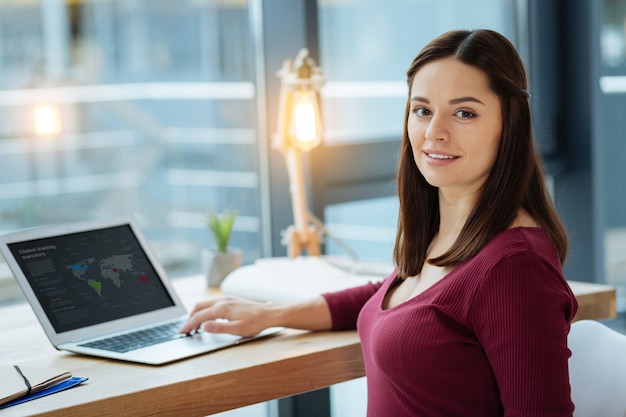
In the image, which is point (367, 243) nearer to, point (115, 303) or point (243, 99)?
point (243, 99)

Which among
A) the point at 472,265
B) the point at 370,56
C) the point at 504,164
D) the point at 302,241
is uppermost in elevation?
the point at 370,56

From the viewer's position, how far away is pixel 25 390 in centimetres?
149

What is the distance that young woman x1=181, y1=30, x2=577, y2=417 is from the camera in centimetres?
130

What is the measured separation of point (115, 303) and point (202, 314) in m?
0.20

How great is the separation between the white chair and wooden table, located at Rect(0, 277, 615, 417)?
0.42 meters

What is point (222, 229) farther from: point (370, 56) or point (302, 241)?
point (370, 56)

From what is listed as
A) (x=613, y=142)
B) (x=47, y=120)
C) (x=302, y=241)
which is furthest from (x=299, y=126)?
(x=613, y=142)

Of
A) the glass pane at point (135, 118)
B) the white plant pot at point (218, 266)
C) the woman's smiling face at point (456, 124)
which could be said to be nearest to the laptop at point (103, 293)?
the white plant pot at point (218, 266)

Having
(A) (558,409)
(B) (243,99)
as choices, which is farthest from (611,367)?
(B) (243,99)

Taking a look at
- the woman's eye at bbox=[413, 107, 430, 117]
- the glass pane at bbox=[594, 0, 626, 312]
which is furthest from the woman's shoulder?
the glass pane at bbox=[594, 0, 626, 312]

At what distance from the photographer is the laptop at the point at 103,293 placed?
70.1 inches

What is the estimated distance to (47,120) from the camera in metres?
2.55

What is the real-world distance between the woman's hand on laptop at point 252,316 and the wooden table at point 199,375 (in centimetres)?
3

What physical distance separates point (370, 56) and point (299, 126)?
0.74 m
